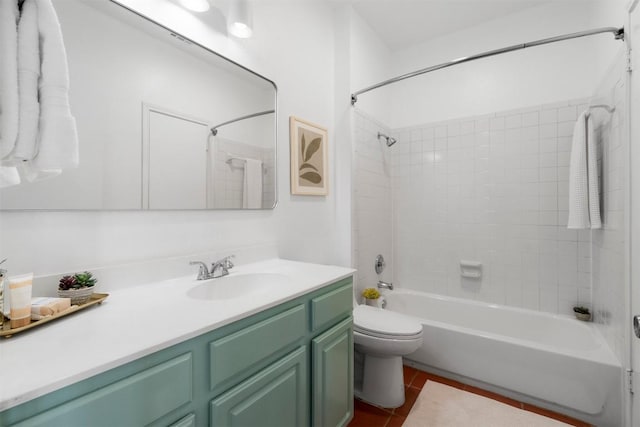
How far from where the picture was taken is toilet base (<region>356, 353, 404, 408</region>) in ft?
5.73

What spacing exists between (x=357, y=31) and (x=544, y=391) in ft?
9.34

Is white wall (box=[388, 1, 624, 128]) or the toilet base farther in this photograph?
white wall (box=[388, 1, 624, 128])

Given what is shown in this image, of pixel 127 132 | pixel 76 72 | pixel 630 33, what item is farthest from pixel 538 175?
pixel 76 72

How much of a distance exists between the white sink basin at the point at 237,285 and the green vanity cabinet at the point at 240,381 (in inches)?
9.7

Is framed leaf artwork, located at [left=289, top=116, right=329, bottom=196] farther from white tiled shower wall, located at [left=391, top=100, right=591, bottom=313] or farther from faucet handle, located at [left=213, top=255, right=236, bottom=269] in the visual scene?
white tiled shower wall, located at [left=391, top=100, right=591, bottom=313]

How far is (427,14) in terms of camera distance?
7.82ft

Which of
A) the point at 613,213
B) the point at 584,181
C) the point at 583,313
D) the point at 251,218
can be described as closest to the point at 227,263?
the point at 251,218

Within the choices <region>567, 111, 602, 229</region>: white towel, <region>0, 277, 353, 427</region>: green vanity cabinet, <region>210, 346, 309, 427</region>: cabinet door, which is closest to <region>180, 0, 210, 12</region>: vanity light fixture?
<region>0, 277, 353, 427</region>: green vanity cabinet

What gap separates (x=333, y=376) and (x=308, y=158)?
1345mm

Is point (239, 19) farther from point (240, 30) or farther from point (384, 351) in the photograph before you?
point (384, 351)

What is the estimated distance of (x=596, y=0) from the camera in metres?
1.90

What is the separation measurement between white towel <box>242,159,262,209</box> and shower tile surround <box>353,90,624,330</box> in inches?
34.6

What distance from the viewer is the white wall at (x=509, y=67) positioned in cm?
208

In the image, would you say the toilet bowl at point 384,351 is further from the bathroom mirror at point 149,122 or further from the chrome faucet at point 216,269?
the bathroom mirror at point 149,122
